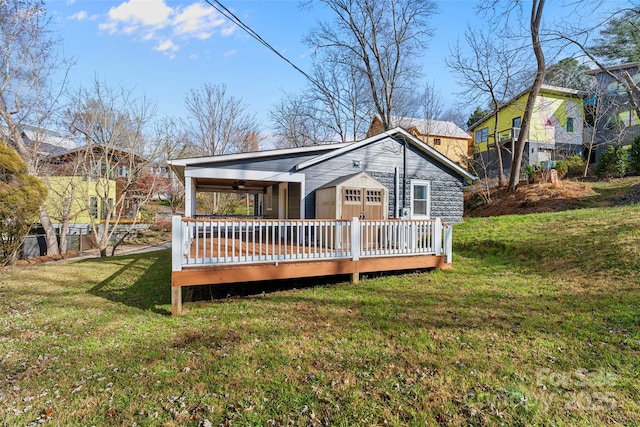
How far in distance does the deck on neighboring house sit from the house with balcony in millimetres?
20

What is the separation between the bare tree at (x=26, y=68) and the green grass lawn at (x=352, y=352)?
11.9 metres

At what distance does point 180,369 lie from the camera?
3537 millimetres

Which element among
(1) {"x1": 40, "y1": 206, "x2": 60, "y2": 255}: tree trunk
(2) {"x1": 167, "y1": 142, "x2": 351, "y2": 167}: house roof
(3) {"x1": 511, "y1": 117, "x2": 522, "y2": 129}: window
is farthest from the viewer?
(3) {"x1": 511, "y1": 117, "x2": 522, "y2": 129}: window

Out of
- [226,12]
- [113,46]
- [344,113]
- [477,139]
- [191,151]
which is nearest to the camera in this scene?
[226,12]

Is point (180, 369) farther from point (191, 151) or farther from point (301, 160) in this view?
point (191, 151)

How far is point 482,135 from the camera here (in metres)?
28.3

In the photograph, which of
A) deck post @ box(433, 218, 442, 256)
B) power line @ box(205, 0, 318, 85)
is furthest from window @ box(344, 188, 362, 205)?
power line @ box(205, 0, 318, 85)

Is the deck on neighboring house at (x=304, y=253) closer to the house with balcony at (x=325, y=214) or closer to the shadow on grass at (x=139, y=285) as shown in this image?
the house with balcony at (x=325, y=214)

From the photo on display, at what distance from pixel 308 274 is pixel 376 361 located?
121 inches

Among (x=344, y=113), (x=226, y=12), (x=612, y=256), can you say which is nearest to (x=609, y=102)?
(x=344, y=113)

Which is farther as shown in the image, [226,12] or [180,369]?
[226,12]

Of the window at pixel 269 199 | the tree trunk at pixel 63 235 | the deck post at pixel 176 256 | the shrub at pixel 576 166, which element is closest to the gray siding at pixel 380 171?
the window at pixel 269 199

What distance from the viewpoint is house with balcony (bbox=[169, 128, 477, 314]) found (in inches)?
232

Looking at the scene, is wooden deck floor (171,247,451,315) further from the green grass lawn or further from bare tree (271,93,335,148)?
bare tree (271,93,335,148)
